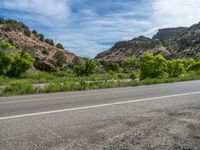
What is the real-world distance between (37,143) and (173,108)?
5.64 metres

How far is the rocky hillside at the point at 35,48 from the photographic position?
239 feet

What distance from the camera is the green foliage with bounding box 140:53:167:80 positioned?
113ft

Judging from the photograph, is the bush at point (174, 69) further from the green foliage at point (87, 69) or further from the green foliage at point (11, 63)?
the green foliage at point (87, 69)

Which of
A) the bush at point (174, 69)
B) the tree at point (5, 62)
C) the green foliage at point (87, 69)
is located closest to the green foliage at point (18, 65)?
the tree at point (5, 62)

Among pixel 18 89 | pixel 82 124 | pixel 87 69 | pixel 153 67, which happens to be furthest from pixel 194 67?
pixel 82 124

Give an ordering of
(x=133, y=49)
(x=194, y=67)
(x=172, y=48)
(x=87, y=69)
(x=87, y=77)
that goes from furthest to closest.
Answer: (x=133, y=49), (x=172, y=48), (x=87, y=69), (x=87, y=77), (x=194, y=67)

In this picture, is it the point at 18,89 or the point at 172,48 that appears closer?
the point at 18,89

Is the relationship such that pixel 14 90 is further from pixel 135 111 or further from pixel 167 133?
pixel 167 133

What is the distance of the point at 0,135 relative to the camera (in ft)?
22.1

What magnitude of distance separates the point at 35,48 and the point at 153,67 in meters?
53.9

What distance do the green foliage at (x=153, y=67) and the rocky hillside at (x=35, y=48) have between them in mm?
38745

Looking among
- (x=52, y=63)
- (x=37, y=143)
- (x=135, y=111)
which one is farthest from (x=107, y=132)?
(x=52, y=63)

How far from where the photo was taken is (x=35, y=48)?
83.5 metres

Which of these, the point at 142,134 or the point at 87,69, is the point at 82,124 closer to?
the point at 142,134
